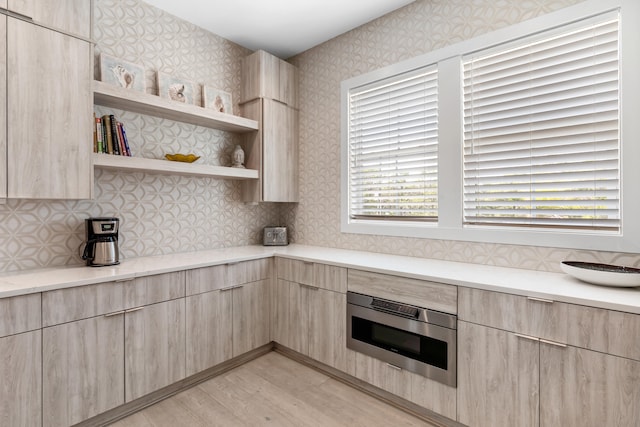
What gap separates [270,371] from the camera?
255 centimetres

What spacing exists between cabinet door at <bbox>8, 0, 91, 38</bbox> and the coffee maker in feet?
3.83

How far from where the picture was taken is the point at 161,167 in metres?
2.38

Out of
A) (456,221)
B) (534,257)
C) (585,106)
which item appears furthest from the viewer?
(456,221)

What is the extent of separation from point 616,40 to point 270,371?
3068 millimetres

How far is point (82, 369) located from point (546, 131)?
9.98ft

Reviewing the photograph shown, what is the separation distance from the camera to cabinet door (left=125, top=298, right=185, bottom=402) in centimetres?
200

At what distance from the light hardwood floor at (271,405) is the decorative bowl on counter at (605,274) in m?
1.21

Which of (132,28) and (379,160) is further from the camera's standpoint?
(379,160)

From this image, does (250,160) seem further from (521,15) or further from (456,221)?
(521,15)

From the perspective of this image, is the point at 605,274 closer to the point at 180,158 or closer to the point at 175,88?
the point at 180,158

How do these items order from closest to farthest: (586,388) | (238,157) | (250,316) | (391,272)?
(586,388), (391,272), (250,316), (238,157)

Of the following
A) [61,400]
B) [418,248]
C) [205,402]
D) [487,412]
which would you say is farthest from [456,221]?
[61,400]

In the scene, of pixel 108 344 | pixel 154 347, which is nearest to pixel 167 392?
pixel 154 347

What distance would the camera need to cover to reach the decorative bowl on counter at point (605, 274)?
60.1 inches
